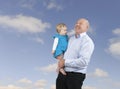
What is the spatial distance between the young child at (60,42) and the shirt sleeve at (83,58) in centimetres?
44

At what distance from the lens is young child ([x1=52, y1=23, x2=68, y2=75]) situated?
22.2 ft

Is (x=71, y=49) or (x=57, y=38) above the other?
(x=57, y=38)

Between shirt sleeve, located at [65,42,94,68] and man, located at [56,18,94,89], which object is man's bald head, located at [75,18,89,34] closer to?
man, located at [56,18,94,89]

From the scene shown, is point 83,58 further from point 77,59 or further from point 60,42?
point 60,42

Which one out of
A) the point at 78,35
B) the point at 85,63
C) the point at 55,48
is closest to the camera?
the point at 85,63

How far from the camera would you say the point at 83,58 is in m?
5.91

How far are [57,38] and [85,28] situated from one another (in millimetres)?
1014

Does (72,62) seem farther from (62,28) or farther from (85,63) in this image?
(62,28)

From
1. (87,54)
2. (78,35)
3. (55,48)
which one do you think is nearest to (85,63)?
(87,54)

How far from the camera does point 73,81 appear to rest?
6055mm

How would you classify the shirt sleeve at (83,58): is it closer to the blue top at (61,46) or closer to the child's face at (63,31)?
the blue top at (61,46)

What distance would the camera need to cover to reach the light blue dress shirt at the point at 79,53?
5934 mm

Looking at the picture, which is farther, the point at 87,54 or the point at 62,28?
the point at 62,28

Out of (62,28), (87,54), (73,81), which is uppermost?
(62,28)
